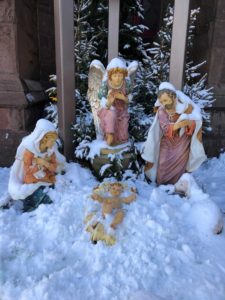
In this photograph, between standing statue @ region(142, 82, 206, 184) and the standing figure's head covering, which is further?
standing statue @ region(142, 82, 206, 184)

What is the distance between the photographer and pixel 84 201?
260cm

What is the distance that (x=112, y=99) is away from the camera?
3.12 meters

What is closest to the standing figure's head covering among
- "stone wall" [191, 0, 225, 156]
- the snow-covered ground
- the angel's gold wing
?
the snow-covered ground

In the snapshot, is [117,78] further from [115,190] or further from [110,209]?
[110,209]

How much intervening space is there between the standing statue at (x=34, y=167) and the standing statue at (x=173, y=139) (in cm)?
106

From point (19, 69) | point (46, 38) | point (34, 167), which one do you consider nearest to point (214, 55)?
point (46, 38)

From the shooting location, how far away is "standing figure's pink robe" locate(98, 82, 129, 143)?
10.3 ft

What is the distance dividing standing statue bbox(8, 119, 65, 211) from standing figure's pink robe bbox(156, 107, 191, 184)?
3.81 ft

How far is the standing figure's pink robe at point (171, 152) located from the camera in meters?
3.02

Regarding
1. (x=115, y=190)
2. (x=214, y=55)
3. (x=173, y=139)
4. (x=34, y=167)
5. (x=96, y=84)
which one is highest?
(x=214, y=55)

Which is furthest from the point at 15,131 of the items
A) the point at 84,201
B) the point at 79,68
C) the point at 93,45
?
the point at 84,201

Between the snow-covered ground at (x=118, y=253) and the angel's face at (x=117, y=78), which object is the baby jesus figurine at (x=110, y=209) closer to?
the snow-covered ground at (x=118, y=253)

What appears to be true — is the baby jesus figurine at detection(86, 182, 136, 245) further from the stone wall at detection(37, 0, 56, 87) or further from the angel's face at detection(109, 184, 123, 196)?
the stone wall at detection(37, 0, 56, 87)

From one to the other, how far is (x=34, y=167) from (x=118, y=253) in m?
1.10
